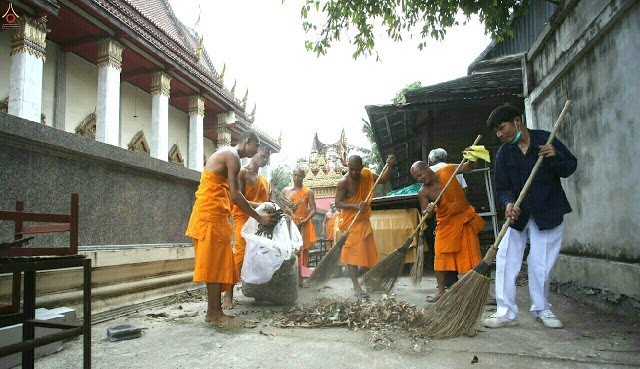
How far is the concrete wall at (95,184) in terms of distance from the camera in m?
2.99

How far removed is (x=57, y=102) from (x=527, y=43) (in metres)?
12.0

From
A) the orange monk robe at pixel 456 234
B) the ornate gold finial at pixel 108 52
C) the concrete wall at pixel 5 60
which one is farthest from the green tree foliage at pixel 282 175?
the orange monk robe at pixel 456 234

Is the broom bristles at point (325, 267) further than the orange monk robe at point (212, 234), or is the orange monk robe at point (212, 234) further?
the broom bristles at point (325, 267)

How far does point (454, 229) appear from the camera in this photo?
13.7 feet

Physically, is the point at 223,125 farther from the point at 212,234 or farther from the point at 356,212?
the point at 212,234

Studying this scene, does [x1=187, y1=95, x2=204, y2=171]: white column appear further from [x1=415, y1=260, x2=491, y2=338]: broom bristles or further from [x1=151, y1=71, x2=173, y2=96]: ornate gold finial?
[x1=415, y1=260, x2=491, y2=338]: broom bristles

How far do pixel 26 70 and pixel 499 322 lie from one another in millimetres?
8675

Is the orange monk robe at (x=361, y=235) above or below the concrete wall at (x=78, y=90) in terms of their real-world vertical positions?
below

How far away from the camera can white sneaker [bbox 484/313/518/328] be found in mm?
2879

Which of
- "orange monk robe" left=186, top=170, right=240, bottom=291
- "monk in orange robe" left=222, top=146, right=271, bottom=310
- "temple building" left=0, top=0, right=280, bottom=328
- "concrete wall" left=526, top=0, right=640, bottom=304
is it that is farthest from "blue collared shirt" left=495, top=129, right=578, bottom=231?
"temple building" left=0, top=0, right=280, bottom=328

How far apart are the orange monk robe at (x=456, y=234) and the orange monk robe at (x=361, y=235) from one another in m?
0.87

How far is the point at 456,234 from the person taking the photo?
163 inches

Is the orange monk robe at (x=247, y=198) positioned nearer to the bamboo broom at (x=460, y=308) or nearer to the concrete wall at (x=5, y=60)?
the bamboo broom at (x=460, y=308)

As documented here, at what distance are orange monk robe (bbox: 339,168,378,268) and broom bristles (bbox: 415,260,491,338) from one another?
192 cm
